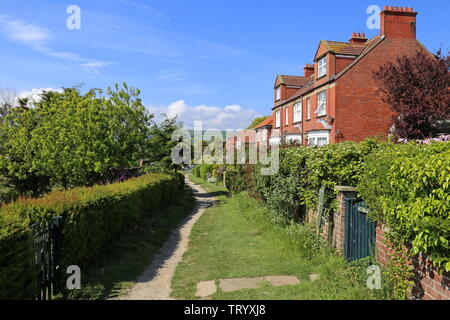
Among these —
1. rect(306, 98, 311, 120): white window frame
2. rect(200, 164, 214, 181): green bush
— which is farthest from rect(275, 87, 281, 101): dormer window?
rect(200, 164, 214, 181): green bush

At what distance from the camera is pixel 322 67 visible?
24000 mm

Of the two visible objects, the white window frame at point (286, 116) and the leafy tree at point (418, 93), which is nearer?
the leafy tree at point (418, 93)

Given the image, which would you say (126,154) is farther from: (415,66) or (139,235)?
(415,66)

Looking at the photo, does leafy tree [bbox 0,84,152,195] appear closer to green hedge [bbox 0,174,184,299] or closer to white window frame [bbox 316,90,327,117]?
green hedge [bbox 0,174,184,299]

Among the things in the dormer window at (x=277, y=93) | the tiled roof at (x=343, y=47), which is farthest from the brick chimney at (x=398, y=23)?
the dormer window at (x=277, y=93)

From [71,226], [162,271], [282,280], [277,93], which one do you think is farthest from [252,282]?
[277,93]

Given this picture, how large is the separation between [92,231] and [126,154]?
11.4 metres

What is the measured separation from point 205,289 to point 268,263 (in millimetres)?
1683

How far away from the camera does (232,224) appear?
12.2 metres

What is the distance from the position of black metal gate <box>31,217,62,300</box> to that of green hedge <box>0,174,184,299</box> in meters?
0.16

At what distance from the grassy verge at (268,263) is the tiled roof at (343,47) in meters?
15.9

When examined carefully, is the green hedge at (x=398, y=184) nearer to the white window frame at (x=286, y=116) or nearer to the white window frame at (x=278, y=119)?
the white window frame at (x=286, y=116)

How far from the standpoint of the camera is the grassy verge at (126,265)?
239 inches

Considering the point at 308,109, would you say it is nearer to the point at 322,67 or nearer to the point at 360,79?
the point at 322,67
